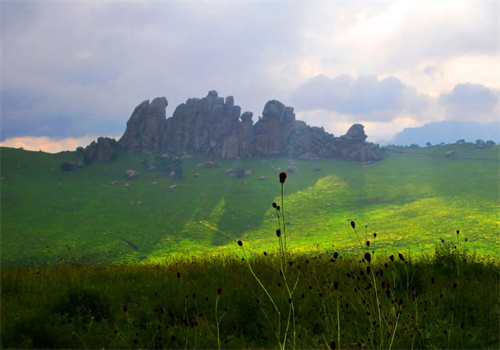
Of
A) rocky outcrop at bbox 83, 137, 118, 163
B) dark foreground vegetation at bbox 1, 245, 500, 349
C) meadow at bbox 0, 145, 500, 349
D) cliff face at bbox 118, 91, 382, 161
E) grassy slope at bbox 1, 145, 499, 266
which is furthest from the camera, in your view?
cliff face at bbox 118, 91, 382, 161

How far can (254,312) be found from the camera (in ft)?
20.8

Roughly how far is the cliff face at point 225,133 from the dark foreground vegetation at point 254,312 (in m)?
130

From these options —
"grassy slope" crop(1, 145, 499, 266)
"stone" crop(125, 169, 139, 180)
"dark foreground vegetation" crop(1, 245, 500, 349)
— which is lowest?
"grassy slope" crop(1, 145, 499, 266)

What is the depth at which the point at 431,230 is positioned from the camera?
64.6 meters

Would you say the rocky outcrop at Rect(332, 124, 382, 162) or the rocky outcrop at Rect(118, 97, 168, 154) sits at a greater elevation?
the rocky outcrop at Rect(118, 97, 168, 154)

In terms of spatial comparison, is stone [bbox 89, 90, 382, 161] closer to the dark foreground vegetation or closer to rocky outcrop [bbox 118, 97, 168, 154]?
rocky outcrop [bbox 118, 97, 168, 154]

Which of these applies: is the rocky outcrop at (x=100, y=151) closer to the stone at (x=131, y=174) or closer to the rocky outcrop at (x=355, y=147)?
the stone at (x=131, y=174)

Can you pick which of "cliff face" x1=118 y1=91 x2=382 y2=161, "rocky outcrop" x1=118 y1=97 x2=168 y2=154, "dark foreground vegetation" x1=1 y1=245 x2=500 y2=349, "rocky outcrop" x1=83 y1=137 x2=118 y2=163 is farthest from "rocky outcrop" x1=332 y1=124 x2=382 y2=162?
"dark foreground vegetation" x1=1 y1=245 x2=500 y2=349

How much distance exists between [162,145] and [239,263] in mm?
142327

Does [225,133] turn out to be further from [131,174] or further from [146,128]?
[131,174]

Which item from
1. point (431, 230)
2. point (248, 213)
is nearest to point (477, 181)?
point (431, 230)

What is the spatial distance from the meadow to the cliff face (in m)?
8.97

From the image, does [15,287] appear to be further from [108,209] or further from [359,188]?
[359,188]

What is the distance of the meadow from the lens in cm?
546
